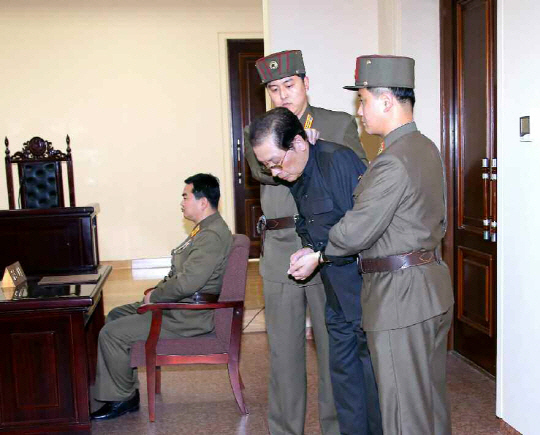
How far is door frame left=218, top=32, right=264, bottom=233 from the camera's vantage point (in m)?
8.41

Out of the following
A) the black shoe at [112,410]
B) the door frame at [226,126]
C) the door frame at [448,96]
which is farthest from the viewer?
Answer: the door frame at [226,126]

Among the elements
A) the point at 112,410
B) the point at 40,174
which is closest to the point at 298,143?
the point at 112,410

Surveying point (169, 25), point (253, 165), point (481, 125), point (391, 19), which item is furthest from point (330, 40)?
point (169, 25)

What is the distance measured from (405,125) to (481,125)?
2.01 m

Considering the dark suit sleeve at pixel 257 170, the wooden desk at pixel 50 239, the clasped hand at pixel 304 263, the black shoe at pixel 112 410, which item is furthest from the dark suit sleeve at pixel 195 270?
the wooden desk at pixel 50 239

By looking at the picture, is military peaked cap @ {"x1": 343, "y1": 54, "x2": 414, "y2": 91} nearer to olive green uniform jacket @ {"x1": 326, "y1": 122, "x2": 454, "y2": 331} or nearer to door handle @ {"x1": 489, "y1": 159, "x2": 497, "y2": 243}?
olive green uniform jacket @ {"x1": 326, "y1": 122, "x2": 454, "y2": 331}

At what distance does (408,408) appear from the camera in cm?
222

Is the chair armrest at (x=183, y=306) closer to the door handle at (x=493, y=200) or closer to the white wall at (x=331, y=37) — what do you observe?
the door handle at (x=493, y=200)

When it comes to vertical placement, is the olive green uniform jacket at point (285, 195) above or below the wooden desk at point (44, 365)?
above

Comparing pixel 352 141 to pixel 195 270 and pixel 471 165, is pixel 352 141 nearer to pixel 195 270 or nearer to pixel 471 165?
pixel 195 270

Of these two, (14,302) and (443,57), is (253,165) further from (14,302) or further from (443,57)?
(443,57)

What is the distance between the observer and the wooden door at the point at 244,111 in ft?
27.8

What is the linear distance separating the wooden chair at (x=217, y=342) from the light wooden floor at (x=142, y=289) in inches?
71.5

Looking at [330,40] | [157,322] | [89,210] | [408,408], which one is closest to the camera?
[408,408]
